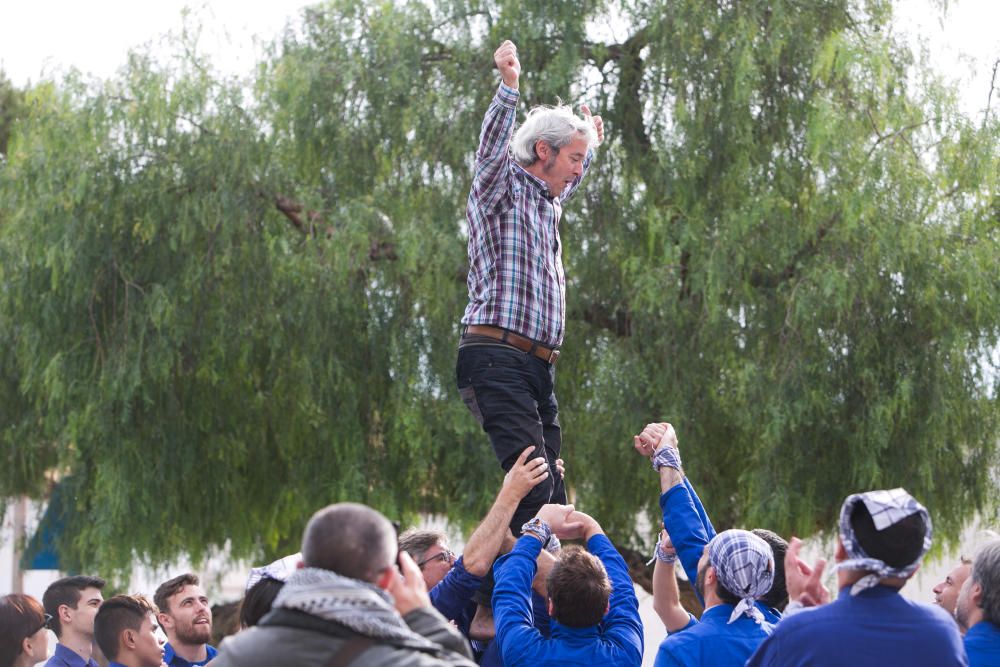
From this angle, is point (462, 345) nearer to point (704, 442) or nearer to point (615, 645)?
point (615, 645)

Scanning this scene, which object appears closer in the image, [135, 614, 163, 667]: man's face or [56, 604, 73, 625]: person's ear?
[135, 614, 163, 667]: man's face

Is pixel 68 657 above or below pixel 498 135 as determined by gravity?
below

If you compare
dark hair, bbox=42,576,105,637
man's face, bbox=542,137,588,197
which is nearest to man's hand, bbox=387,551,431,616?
man's face, bbox=542,137,588,197

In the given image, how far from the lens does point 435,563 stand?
15.7 feet

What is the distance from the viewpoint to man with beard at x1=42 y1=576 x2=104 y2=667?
18.6ft

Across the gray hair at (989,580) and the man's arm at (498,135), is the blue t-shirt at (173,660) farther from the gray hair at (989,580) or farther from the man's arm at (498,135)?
the gray hair at (989,580)

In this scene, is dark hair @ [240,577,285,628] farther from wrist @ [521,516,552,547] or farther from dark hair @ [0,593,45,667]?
dark hair @ [0,593,45,667]

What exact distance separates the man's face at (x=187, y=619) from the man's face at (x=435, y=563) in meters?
1.36

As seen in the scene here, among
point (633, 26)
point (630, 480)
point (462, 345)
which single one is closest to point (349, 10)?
point (633, 26)

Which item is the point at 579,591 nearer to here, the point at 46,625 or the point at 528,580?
the point at 528,580

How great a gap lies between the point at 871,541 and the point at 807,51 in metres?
7.81

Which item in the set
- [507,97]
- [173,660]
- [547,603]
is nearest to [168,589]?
[173,660]

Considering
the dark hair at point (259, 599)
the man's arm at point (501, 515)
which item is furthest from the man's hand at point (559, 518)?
the dark hair at point (259, 599)

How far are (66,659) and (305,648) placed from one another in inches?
134
